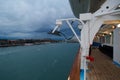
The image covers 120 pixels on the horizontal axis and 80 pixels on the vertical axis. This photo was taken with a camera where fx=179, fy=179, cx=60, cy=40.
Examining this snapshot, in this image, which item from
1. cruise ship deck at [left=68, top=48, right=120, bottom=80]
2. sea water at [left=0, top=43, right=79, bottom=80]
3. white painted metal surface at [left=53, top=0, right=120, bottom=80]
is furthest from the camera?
sea water at [left=0, top=43, right=79, bottom=80]

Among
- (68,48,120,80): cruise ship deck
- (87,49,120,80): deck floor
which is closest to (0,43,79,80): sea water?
(87,49,120,80): deck floor

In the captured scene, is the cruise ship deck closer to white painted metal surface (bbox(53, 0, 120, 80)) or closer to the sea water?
white painted metal surface (bbox(53, 0, 120, 80))

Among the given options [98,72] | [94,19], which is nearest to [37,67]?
[98,72]

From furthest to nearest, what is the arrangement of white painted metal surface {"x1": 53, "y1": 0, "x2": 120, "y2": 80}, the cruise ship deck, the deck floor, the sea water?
the sea water < the deck floor < the cruise ship deck < white painted metal surface {"x1": 53, "y1": 0, "x2": 120, "y2": 80}

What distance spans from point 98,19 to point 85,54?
0.64 m

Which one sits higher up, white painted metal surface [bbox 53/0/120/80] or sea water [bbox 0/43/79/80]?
white painted metal surface [bbox 53/0/120/80]

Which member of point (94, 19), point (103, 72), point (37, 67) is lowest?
point (37, 67)

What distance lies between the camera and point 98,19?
3.07 meters

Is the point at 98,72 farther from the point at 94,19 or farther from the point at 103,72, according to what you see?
the point at 94,19

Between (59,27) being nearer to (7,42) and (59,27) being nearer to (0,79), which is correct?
(0,79)

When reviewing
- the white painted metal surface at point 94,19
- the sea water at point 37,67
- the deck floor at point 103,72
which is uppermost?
the white painted metal surface at point 94,19

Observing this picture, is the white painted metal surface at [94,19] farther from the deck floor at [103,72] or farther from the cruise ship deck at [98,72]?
the deck floor at [103,72]

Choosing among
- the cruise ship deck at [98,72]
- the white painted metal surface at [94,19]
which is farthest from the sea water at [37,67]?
the white painted metal surface at [94,19]

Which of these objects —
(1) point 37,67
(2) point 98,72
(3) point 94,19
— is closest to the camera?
(3) point 94,19
